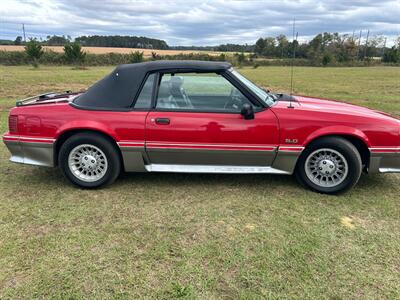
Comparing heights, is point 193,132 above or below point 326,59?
below

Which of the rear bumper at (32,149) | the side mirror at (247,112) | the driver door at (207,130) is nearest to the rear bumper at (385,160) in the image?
the driver door at (207,130)

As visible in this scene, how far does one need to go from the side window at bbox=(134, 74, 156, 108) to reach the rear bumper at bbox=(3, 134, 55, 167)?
3.65ft

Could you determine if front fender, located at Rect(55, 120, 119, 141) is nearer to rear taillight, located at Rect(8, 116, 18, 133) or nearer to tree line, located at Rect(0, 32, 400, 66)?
rear taillight, located at Rect(8, 116, 18, 133)

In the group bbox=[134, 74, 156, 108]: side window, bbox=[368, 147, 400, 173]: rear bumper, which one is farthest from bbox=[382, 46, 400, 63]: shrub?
bbox=[134, 74, 156, 108]: side window

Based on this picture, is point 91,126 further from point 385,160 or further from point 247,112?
point 385,160

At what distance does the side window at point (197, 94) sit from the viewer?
13.2 ft

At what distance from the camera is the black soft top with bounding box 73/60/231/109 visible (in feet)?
13.3

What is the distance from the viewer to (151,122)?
3963mm

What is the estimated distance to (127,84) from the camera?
4086 mm

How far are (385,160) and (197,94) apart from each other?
2.32m

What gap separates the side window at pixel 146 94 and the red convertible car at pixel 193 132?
1cm

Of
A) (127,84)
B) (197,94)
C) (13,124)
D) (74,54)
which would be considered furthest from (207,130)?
(74,54)

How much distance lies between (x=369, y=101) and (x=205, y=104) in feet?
34.2

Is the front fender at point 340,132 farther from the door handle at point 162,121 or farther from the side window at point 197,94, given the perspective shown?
the door handle at point 162,121
